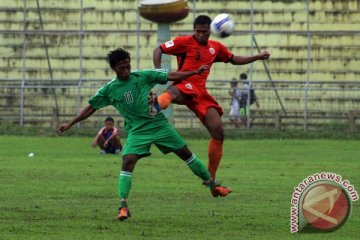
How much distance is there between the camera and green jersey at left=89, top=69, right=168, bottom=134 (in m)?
14.8

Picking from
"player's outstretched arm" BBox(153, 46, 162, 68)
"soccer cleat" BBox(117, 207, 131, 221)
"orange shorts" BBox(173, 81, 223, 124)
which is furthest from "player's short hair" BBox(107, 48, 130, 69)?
"orange shorts" BBox(173, 81, 223, 124)

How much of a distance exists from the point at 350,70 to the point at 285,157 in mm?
10971

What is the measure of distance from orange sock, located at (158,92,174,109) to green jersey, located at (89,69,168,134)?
1.01 meters

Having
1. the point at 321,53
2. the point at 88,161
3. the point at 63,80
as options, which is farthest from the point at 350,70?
the point at 88,161

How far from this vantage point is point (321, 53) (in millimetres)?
37969

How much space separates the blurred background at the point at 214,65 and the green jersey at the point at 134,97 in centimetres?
2014

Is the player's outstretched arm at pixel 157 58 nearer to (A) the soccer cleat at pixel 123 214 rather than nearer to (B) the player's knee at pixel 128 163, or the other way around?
(B) the player's knee at pixel 128 163

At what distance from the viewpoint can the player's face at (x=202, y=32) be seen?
682 inches

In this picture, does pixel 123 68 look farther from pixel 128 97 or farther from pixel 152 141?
pixel 152 141

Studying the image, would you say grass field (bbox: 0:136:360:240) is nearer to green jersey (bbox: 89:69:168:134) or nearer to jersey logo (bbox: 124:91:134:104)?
green jersey (bbox: 89:69:168:134)

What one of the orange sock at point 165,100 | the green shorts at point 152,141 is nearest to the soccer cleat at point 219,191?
the green shorts at point 152,141

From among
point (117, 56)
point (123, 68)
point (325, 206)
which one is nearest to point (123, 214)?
point (123, 68)

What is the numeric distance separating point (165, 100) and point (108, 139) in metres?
11.7

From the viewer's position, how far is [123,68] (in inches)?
575
